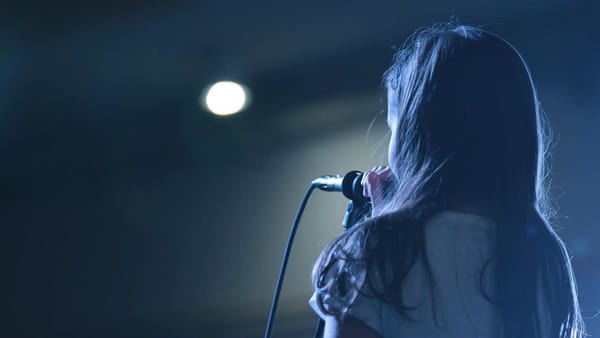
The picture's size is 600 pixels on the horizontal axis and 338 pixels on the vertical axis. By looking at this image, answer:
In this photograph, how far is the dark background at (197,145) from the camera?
2.45 metres

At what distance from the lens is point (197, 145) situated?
3.03 metres

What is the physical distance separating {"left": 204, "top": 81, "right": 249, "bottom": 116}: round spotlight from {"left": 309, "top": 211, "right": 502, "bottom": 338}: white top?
224 cm

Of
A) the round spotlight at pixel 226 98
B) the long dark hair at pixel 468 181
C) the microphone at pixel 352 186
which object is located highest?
the round spotlight at pixel 226 98

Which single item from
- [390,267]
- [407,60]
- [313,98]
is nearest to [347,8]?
[313,98]

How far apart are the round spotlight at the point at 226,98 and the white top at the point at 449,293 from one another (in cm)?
224

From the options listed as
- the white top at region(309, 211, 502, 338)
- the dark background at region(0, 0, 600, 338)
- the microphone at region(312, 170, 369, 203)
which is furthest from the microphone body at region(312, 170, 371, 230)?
the dark background at region(0, 0, 600, 338)

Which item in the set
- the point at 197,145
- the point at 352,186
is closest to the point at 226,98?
the point at 197,145

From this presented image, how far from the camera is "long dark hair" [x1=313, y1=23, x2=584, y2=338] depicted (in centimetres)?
66

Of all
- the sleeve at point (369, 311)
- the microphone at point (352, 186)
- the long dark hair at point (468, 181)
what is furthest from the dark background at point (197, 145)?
the sleeve at point (369, 311)

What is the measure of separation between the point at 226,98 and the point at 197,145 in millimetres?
235

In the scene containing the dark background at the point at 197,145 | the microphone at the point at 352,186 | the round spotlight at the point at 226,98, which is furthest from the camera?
the round spotlight at the point at 226,98

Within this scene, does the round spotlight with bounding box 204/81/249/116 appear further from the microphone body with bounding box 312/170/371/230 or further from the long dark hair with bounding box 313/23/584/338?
the long dark hair with bounding box 313/23/584/338

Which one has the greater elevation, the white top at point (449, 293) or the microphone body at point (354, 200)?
the microphone body at point (354, 200)

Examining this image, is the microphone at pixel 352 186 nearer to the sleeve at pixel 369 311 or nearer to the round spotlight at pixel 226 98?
the sleeve at pixel 369 311
